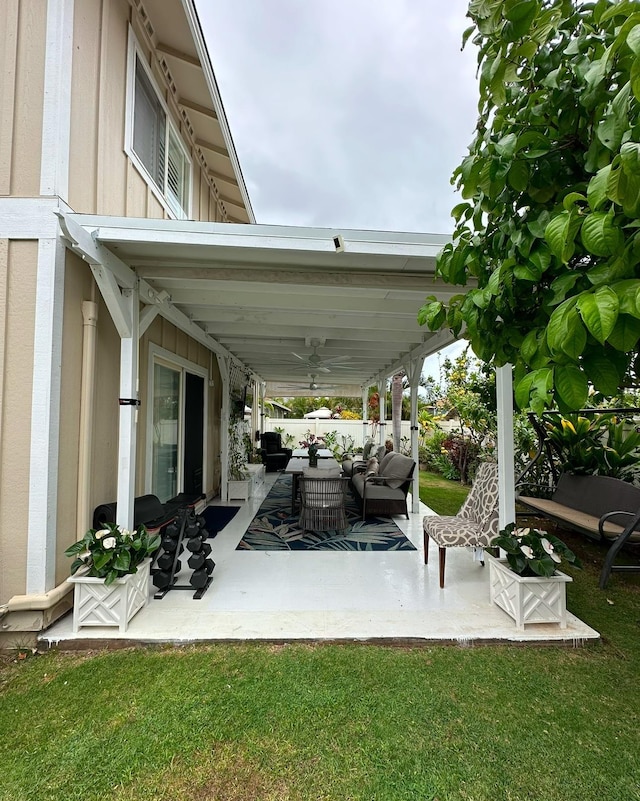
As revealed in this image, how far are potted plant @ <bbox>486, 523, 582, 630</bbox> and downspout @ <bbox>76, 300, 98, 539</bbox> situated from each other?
3.52 meters

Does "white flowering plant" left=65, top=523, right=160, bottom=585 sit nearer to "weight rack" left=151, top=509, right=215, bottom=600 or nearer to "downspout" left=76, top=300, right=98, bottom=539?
"downspout" left=76, top=300, right=98, bottom=539

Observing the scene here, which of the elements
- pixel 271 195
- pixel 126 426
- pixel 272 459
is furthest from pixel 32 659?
pixel 271 195

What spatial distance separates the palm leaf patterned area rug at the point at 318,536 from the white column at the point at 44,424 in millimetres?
2340

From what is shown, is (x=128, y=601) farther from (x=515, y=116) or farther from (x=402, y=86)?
(x=402, y=86)

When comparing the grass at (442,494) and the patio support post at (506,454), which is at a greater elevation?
the patio support post at (506,454)

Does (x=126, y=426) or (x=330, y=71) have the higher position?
(x=330, y=71)

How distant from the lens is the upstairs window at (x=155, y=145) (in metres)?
3.99

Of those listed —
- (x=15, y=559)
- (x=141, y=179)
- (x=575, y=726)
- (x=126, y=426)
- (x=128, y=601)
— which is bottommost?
(x=575, y=726)

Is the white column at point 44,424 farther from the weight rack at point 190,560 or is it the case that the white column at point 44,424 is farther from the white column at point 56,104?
the weight rack at point 190,560

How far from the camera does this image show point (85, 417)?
3064 mm

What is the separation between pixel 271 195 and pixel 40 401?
16.2 metres

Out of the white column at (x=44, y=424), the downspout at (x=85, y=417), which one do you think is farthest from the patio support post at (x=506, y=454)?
the white column at (x=44, y=424)

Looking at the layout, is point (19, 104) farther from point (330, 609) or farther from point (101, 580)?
point (330, 609)

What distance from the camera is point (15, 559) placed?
2678mm
